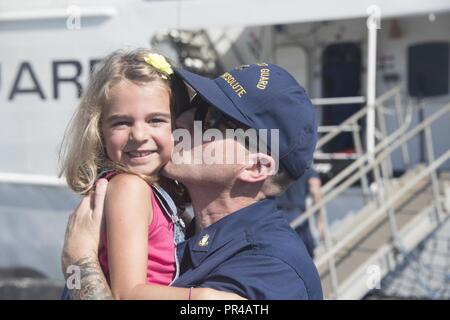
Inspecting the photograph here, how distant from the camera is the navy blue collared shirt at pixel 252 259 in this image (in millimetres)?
1113

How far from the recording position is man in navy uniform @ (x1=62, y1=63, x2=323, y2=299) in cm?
116

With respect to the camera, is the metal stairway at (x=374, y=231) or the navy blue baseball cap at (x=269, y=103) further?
the metal stairway at (x=374, y=231)

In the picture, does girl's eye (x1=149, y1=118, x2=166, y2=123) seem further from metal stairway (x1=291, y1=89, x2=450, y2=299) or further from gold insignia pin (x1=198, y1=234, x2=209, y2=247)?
metal stairway (x1=291, y1=89, x2=450, y2=299)

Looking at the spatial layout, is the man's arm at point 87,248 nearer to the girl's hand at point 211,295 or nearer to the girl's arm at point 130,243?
the girl's arm at point 130,243

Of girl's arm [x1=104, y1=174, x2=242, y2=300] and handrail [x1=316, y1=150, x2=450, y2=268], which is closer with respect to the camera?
girl's arm [x1=104, y1=174, x2=242, y2=300]

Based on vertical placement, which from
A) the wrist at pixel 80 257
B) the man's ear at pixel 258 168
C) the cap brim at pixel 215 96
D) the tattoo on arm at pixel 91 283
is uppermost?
the cap brim at pixel 215 96

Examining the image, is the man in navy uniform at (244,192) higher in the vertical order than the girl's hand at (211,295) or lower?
higher

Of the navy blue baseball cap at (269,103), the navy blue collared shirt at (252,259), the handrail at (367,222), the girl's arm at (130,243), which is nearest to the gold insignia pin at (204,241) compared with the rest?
the navy blue collared shirt at (252,259)

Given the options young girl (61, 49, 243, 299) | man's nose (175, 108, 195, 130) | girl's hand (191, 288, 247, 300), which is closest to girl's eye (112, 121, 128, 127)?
young girl (61, 49, 243, 299)

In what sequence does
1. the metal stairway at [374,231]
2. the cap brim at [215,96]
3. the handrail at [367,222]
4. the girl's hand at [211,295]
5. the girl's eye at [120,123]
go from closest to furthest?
1. the girl's hand at [211,295]
2. the cap brim at [215,96]
3. the girl's eye at [120,123]
4. the handrail at [367,222]
5. the metal stairway at [374,231]

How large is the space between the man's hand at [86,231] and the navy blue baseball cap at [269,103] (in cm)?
30

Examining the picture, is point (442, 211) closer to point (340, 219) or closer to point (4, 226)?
point (340, 219)

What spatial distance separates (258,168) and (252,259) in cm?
22

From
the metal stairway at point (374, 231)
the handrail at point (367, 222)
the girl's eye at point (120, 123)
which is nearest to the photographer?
the girl's eye at point (120, 123)
